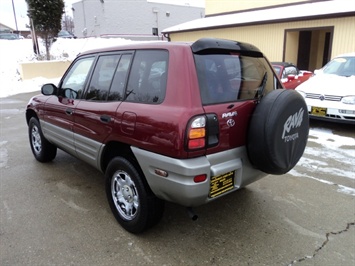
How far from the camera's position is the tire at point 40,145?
464 centimetres

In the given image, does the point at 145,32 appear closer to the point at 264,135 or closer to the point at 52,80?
the point at 52,80

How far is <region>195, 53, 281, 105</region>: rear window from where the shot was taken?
2506 mm

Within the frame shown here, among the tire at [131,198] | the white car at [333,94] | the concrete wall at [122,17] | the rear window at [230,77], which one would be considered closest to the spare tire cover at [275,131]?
the rear window at [230,77]

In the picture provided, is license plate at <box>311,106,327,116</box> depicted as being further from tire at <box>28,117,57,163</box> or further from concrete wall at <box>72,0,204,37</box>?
concrete wall at <box>72,0,204,37</box>

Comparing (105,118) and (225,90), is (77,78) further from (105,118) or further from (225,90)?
(225,90)

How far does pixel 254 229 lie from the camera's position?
3.01 m

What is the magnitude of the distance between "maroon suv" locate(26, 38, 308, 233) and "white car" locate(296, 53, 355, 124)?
144 inches

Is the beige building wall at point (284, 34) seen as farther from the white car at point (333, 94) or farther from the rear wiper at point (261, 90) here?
the rear wiper at point (261, 90)

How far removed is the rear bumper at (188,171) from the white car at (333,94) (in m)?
4.48

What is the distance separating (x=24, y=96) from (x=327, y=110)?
11.4 meters

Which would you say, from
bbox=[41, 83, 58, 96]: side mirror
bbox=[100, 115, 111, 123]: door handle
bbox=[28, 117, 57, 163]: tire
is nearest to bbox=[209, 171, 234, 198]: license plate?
bbox=[100, 115, 111, 123]: door handle

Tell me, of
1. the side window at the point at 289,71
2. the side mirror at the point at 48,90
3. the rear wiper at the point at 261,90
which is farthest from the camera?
the side window at the point at 289,71

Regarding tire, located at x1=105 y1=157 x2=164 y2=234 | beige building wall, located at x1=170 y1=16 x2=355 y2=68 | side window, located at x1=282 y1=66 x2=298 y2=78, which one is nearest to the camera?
tire, located at x1=105 y1=157 x2=164 y2=234

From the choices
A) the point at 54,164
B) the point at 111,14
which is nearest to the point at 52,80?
the point at 54,164
